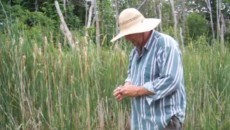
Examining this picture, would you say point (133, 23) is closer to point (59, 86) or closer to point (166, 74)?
point (166, 74)

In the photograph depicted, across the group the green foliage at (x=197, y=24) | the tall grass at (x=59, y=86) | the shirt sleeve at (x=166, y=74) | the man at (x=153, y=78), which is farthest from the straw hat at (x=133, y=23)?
the green foliage at (x=197, y=24)

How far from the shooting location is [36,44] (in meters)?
3.37

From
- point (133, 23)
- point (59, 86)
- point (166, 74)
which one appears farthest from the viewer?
point (59, 86)

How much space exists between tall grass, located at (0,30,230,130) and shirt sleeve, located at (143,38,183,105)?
1055mm

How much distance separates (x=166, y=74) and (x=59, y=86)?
4.05 feet

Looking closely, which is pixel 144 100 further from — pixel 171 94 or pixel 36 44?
pixel 36 44

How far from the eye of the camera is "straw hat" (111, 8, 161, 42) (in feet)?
7.50

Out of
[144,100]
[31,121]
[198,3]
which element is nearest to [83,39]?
[31,121]

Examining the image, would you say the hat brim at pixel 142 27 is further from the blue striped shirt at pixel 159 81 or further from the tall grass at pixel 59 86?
the tall grass at pixel 59 86

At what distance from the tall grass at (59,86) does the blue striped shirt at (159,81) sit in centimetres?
95

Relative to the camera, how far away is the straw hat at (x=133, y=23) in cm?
229

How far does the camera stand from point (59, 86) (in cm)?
330

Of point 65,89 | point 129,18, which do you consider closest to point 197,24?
point 65,89

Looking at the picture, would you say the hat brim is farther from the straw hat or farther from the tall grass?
the tall grass
